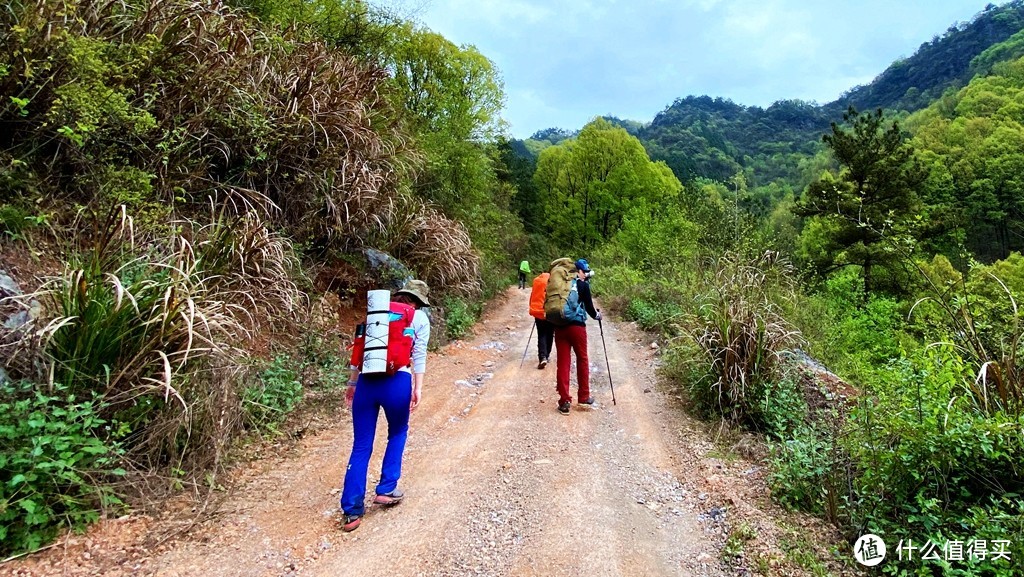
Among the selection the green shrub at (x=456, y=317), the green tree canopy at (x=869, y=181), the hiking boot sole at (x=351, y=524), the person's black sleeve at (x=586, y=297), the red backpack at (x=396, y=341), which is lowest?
the hiking boot sole at (x=351, y=524)

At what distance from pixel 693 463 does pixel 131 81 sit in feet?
23.6

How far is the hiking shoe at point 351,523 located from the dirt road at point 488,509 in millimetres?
53

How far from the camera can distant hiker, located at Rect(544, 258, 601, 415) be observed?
5809 mm

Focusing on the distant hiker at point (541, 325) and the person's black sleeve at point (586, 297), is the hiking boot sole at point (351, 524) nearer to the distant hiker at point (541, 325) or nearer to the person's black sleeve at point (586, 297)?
the person's black sleeve at point (586, 297)

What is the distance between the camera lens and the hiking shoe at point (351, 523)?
3.21m

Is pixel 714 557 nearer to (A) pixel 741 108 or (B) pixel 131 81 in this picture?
(B) pixel 131 81

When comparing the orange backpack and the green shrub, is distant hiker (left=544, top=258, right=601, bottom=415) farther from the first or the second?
the green shrub

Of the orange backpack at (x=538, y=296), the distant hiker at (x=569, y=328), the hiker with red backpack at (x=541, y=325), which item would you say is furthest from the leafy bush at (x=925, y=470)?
the orange backpack at (x=538, y=296)

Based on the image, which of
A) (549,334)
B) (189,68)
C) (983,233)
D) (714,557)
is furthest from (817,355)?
(983,233)

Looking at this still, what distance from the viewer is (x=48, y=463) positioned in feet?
8.64

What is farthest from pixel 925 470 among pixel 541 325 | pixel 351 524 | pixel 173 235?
pixel 173 235

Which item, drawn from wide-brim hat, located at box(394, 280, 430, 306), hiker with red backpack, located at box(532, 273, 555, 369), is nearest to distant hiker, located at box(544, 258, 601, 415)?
hiker with red backpack, located at box(532, 273, 555, 369)

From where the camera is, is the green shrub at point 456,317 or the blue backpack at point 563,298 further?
the green shrub at point 456,317

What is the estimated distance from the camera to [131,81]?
17.1 ft
